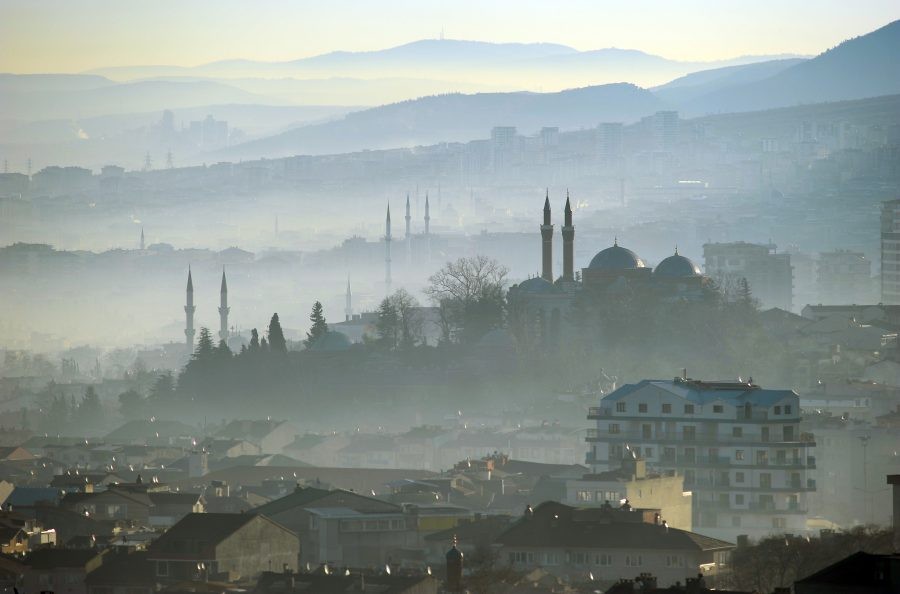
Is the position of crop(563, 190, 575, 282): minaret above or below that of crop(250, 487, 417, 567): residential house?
above

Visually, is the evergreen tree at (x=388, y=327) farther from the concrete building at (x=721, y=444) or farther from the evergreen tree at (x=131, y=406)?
the concrete building at (x=721, y=444)

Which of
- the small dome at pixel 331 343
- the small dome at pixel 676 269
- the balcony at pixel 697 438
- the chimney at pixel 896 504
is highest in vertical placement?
the small dome at pixel 676 269

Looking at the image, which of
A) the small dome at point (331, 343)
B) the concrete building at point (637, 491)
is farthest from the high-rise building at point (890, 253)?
the concrete building at point (637, 491)

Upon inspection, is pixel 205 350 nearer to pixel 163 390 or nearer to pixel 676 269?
pixel 163 390

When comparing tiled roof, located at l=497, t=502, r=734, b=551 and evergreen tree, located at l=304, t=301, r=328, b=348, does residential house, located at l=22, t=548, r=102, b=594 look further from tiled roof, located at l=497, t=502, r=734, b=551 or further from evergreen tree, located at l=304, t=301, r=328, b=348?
evergreen tree, located at l=304, t=301, r=328, b=348

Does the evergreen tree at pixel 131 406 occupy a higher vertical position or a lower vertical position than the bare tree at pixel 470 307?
lower

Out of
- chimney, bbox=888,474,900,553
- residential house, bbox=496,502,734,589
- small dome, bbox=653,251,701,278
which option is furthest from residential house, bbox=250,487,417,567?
small dome, bbox=653,251,701,278
